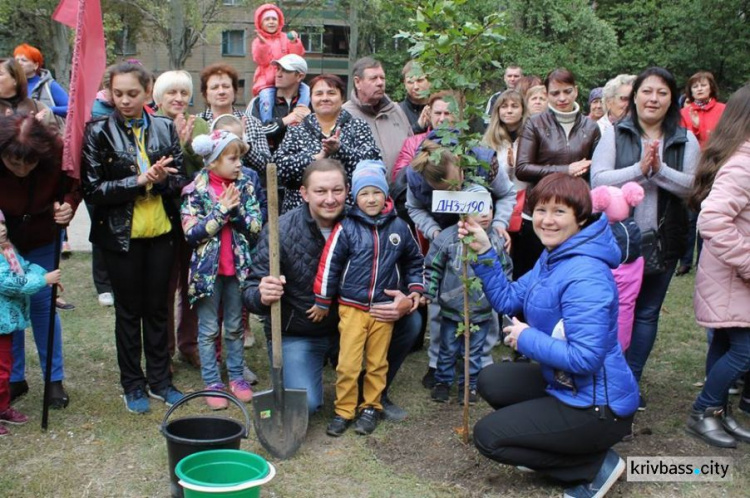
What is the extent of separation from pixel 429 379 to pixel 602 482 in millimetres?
1735

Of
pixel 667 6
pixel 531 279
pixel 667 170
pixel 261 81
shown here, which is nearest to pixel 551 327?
pixel 531 279

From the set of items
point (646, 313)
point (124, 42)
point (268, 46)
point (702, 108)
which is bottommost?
point (646, 313)

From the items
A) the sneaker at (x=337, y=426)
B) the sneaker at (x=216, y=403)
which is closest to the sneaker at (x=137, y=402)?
the sneaker at (x=216, y=403)

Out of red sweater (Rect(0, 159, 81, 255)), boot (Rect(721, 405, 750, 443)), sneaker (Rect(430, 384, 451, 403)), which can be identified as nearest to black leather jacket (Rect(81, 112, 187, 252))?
red sweater (Rect(0, 159, 81, 255))

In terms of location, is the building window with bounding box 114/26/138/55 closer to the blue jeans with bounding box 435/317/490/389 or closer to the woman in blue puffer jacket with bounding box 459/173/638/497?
the blue jeans with bounding box 435/317/490/389

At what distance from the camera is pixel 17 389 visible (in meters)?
4.62

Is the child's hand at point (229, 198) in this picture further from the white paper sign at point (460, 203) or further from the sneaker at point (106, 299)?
the sneaker at point (106, 299)

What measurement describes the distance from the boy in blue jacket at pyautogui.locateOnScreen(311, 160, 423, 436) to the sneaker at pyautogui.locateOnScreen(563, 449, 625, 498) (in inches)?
49.8

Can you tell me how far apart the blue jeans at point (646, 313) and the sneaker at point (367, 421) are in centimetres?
173

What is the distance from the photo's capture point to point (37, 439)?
407 cm

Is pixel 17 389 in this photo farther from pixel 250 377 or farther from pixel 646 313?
pixel 646 313

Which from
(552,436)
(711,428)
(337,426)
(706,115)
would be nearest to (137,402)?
(337,426)

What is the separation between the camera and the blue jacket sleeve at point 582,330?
10.5 ft

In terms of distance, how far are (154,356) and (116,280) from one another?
1.86 ft
